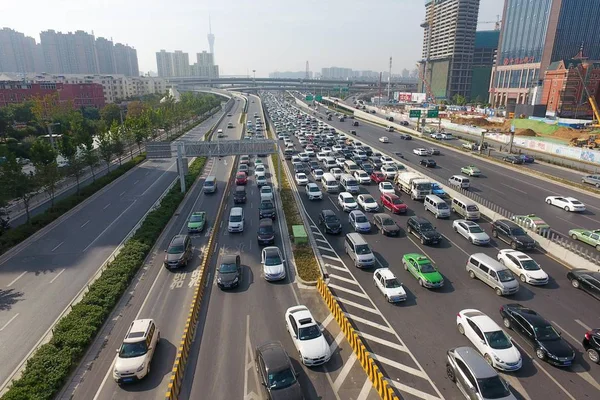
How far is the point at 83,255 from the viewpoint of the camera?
112ft

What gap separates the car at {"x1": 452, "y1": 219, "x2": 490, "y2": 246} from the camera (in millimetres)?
33947

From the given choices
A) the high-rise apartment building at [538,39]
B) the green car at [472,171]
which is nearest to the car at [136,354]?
A: the green car at [472,171]

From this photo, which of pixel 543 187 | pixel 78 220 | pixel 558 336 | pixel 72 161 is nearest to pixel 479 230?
pixel 558 336

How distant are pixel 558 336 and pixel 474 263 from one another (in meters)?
8.73

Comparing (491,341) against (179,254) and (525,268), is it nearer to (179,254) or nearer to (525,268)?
(525,268)

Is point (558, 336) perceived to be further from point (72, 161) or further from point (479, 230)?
point (72, 161)

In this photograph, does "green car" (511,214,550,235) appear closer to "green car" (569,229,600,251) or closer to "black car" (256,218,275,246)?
"green car" (569,229,600,251)

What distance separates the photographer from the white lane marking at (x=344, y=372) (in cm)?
1816

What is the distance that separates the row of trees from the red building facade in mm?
12497

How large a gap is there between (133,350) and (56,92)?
148 meters

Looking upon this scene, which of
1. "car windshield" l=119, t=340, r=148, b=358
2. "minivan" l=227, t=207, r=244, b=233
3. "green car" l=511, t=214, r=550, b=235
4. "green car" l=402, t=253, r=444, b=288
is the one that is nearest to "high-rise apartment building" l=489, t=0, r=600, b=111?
"green car" l=511, t=214, r=550, b=235

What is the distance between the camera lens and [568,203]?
42531mm

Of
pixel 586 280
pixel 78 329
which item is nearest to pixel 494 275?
pixel 586 280

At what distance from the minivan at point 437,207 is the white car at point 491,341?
20533 millimetres
